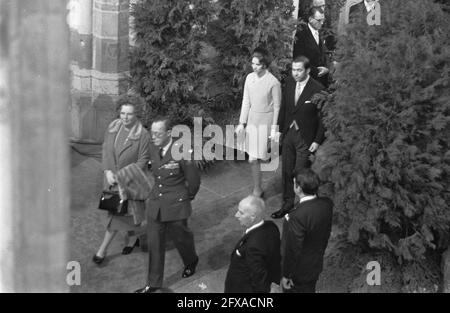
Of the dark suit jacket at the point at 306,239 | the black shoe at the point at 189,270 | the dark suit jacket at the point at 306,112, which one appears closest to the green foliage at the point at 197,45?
the dark suit jacket at the point at 306,112

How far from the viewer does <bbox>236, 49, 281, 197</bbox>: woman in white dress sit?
10289 millimetres

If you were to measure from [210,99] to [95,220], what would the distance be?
1973 mm

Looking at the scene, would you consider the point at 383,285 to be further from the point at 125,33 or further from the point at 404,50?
the point at 125,33

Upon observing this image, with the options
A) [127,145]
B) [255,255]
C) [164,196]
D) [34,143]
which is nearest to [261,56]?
[127,145]

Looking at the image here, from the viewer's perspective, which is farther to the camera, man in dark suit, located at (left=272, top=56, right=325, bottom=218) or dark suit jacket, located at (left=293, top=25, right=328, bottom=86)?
→ dark suit jacket, located at (left=293, top=25, right=328, bottom=86)

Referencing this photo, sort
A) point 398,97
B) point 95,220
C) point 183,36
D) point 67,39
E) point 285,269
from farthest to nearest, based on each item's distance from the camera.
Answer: point 183,36 < point 95,220 < point 398,97 < point 285,269 < point 67,39

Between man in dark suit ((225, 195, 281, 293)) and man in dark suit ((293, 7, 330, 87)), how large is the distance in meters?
3.92

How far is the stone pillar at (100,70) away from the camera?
11.6 meters

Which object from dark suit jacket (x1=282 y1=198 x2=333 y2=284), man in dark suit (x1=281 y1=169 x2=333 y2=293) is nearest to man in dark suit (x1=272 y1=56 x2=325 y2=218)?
man in dark suit (x1=281 y1=169 x2=333 y2=293)

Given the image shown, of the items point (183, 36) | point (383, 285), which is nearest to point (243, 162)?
point (183, 36)

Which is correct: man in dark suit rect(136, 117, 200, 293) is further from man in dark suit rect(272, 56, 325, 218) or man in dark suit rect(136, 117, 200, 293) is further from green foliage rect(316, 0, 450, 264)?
man in dark suit rect(272, 56, 325, 218)

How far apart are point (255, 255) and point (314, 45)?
440 cm

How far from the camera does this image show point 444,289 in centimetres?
881

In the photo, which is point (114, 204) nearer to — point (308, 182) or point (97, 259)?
point (97, 259)
